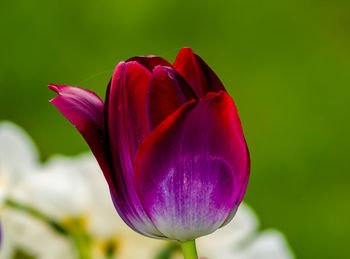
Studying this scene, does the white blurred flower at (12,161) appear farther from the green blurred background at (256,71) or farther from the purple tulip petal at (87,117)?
the green blurred background at (256,71)

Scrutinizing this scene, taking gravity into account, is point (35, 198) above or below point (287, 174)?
above

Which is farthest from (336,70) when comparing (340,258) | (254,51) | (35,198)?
(35,198)

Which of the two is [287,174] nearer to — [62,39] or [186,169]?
[62,39]

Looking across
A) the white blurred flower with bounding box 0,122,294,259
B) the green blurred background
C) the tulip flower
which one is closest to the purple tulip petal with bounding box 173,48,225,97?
the tulip flower

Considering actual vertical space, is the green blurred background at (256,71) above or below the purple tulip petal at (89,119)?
below

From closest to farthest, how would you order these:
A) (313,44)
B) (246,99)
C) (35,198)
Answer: (35,198)
(246,99)
(313,44)

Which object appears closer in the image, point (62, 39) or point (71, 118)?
point (71, 118)

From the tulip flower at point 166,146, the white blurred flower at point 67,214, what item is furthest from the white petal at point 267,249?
the tulip flower at point 166,146
